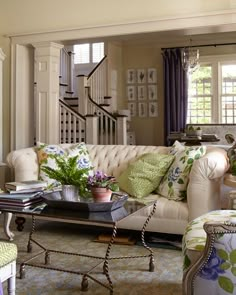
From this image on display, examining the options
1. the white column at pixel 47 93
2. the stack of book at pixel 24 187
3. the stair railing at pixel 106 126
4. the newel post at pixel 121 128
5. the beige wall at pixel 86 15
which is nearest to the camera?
the stack of book at pixel 24 187

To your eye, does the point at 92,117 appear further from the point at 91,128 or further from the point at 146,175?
the point at 146,175

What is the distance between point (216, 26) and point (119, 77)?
16.9ft

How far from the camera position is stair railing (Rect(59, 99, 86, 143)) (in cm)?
713

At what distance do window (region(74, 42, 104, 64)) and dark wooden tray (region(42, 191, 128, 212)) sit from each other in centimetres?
834

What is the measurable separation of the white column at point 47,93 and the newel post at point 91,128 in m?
1.05

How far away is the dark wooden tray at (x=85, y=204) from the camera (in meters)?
2.61

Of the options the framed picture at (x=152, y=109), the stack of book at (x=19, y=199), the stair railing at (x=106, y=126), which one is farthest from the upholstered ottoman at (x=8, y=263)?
the framed picture at (x=152, y=109)

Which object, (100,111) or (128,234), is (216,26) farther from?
(100,111)

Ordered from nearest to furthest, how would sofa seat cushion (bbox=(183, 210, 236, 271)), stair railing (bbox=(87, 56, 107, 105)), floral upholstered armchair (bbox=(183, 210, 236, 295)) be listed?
1. floral upholstered armchair (bbox=(183, 210, 236, 295))
2. sofa seat cushion (bbox=(183, 210, 236, 271))
3. stair railing (bbox=(87, 56, 107, 105))

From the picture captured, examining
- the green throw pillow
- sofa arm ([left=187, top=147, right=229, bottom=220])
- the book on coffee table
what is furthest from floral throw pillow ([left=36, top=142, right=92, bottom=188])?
sofa arm ([left=187, top=147, right=229, bottom=220])

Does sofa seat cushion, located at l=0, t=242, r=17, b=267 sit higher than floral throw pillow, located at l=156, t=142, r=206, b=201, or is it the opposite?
floral throw pillow, located at l=156, t=142, r=206, b=201

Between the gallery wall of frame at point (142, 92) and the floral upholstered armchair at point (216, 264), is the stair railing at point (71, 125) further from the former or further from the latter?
the floral upholstered armchair at point (216, 264)

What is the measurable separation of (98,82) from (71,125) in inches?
75.4

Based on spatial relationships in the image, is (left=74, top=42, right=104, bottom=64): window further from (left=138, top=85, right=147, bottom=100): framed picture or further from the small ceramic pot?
the small ceramic pot
